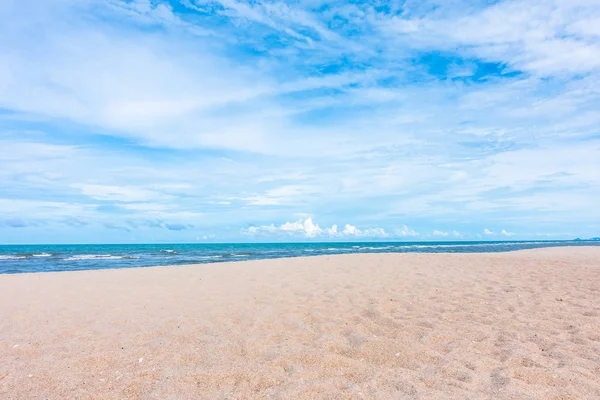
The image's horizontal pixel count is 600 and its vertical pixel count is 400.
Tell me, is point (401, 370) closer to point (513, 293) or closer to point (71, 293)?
point (513, 293)

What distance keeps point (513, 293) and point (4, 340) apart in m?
10.3

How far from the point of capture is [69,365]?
528 centimetres

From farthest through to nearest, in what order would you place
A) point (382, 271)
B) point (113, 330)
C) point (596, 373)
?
point (382, 271)
point (113, 330)
point (596, 373)

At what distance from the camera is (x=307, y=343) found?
6051 millimetres

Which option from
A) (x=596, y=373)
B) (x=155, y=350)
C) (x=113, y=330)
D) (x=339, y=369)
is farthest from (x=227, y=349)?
(x=596, y=373)

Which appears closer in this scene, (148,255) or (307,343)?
(307,343)

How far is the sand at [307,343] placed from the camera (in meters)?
4.59

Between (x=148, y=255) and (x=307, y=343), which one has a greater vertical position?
(x=148, y=255)

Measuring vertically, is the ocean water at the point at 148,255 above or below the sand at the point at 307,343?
above

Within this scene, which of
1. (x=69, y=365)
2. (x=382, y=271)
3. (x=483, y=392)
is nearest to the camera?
(x=483, y=392)

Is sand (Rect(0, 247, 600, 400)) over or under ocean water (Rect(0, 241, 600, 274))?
under

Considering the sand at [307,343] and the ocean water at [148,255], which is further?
the ocean water at [148,255]

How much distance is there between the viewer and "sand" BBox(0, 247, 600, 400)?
459 cm

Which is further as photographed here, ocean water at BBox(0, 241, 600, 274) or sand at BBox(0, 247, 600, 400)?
ocean water at BBox(0, 241, 600, 274)
